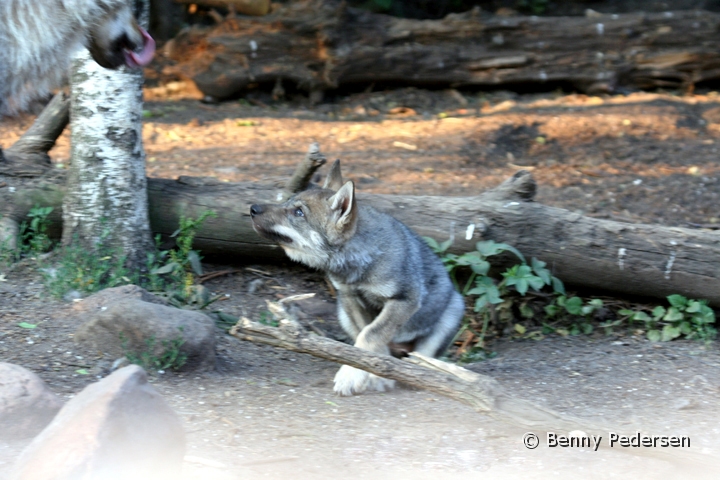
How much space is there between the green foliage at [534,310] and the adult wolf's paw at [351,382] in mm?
1271

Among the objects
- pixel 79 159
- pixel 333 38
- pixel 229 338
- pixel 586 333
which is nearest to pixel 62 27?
pixel 79 159

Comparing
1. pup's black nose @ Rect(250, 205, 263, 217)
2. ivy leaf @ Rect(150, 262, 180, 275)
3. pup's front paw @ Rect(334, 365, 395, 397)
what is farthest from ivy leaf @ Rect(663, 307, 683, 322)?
ivy leaf @ Rect(150, 262, 180, 275)

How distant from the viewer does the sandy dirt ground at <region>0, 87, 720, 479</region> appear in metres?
3.68

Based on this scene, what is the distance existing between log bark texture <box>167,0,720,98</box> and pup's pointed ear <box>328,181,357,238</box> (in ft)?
21.2

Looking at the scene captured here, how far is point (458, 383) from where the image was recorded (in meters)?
3.84

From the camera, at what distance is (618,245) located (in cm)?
580

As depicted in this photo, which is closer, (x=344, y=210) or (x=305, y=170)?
(x=344, y=210)

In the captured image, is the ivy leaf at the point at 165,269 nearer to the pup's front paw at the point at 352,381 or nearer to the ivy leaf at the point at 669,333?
the pup's front paw at the point at 352,381

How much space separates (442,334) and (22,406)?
271 cm

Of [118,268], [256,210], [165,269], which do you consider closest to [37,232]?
[118,268]

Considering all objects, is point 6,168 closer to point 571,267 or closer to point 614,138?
point 571,267

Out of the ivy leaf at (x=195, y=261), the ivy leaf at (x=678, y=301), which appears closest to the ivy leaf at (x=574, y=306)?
the ivy leaf at (x=678, y=301)

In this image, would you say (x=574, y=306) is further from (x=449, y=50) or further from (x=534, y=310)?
(x=449, y=50)

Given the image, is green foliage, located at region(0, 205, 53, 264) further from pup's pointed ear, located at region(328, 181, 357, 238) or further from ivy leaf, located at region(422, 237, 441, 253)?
ivy leaf, located at region(422, 237, 441, 253)
